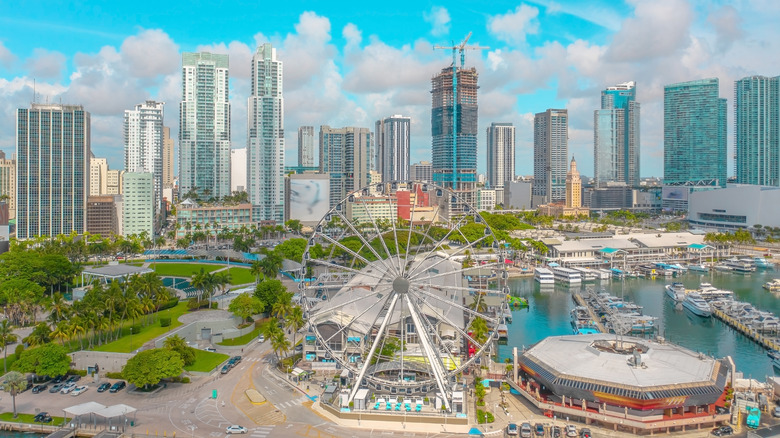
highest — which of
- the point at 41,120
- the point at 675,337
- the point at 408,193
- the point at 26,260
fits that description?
the point at 41,120

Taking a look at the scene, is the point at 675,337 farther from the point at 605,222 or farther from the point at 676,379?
the point at 605,222

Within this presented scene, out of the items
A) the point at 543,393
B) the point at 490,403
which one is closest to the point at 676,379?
the point at 543,393

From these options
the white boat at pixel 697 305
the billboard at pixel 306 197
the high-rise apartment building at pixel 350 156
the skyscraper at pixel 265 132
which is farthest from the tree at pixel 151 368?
the high-rise apartment building at pixel 350 156

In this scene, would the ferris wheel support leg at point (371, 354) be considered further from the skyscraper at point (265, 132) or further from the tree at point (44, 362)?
the skyscraper at point (265, 132)

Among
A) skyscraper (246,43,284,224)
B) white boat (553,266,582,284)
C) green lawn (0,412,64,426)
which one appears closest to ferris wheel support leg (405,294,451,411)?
green lawn (0,412,64,426)

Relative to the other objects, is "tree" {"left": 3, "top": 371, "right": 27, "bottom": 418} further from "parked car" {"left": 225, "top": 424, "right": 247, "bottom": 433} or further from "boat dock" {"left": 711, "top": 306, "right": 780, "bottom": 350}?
"boat dock" {"left": 711, "top": 306, "right": 780, "bottom": 350}

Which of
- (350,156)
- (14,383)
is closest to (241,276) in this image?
(14,383)

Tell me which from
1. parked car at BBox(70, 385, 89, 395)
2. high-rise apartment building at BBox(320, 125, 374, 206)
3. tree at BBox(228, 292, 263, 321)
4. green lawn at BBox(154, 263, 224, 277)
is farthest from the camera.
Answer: high-rise apartment building at BBox(320, 125, 374, 206)
